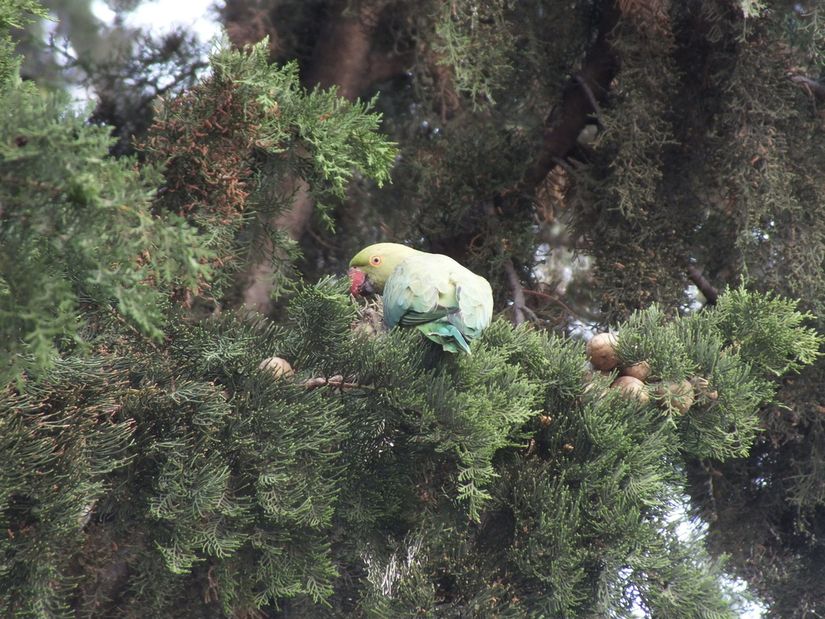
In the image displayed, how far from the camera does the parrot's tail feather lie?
3.48 feet

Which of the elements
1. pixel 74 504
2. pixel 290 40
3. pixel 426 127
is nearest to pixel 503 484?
Answer: pixel 74 504

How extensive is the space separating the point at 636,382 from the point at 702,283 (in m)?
0.74

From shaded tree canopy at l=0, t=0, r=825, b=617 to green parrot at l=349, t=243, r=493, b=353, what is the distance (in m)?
0.04

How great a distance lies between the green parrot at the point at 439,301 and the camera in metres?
1.07

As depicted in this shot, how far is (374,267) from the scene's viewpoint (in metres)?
1.36

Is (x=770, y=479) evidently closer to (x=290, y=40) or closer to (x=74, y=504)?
(x=74, y=504)

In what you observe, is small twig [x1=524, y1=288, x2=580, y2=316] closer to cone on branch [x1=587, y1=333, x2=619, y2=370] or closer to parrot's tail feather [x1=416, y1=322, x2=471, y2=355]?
cone on branch [x1=587, y1=333, x2=619, y2=370]

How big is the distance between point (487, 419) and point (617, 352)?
0.27 metres

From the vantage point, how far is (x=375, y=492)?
115cm

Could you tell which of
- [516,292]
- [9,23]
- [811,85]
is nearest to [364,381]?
[9,23]

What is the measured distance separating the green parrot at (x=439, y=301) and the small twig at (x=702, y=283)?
811 mm

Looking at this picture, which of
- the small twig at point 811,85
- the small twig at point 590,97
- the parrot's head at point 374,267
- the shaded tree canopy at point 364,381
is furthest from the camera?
the small twig at point 590,97

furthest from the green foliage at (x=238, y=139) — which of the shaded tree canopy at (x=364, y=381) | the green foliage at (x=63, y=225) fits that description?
the green foliage at (x=63, y=225)

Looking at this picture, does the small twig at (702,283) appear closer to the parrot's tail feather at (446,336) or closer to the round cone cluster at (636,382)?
the round cone cluster at (636,382)
